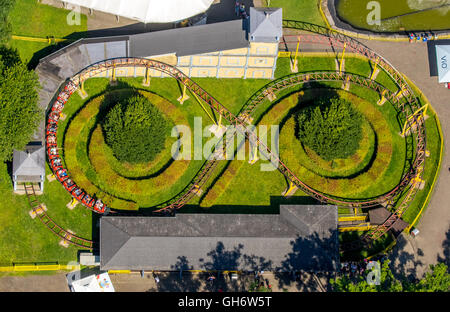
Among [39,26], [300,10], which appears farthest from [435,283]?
[39,26]

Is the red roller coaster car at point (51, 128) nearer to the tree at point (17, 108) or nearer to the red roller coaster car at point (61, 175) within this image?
the tree at point (17, 108)

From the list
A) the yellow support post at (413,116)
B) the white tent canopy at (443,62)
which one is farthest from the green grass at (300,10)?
the yellow support post at (413,116)

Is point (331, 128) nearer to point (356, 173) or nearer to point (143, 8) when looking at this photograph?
point (356, 173)

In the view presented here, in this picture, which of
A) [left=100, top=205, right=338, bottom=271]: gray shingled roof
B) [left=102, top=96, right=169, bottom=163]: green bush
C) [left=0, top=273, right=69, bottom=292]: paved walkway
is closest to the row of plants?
[left=100, top=205, right=338, bottom=271]: gray shingled roof

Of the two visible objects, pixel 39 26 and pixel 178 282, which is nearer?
pixel 178 282

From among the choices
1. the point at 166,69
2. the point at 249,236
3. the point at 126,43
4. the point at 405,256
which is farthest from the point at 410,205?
the point at 126,43
